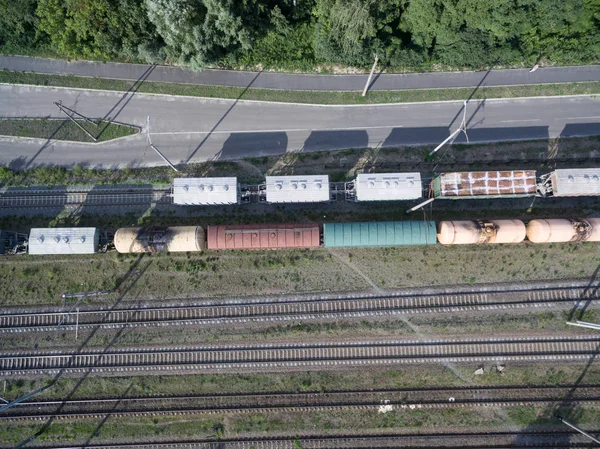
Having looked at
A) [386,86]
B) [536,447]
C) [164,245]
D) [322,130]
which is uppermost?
[386,86]

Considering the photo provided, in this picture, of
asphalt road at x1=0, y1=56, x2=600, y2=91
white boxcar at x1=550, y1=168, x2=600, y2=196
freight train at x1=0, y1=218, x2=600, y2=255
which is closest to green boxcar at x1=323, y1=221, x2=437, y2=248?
freight train at x1=0, y1=218, x2=600, y2=255

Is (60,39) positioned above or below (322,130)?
above

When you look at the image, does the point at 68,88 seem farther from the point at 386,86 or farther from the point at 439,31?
the point at 439,31

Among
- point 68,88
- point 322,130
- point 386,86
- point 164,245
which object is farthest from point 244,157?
point 68,88

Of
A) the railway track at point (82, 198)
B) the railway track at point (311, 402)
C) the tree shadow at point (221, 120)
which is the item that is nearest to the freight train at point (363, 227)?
the railway track at point (82, 198)

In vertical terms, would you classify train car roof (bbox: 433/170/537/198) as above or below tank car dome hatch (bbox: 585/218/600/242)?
above

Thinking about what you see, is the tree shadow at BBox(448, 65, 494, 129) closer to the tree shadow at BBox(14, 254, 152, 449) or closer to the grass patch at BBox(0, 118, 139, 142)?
the grass patch at BBox(0, 118, 139, 142)
